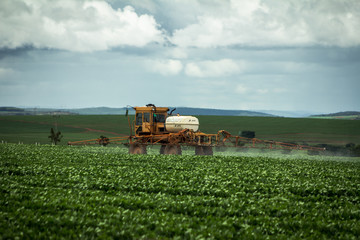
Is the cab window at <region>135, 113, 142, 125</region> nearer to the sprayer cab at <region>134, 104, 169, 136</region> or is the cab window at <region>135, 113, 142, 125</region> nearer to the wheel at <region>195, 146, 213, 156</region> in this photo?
the sprayer cab at <region>134, 104, 169, 136</region>

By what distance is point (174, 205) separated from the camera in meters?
12.9

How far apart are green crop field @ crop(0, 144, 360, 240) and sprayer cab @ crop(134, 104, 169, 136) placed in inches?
501

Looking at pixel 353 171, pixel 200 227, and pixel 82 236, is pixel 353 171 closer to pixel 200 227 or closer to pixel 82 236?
pixel 200 227

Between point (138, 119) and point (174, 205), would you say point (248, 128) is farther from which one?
point (174, 205)

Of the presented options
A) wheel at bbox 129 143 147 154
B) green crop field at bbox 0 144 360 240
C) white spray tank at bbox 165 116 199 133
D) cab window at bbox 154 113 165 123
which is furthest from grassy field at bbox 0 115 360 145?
green crop field at bbox 0 144 360 240

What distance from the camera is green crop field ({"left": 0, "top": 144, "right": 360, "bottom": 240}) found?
1060cm

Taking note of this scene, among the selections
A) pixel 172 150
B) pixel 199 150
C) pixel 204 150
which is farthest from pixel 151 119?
pixel 204 150

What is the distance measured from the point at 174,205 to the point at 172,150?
18.8m

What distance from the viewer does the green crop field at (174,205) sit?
10.6 m

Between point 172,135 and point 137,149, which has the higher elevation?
point 172,135

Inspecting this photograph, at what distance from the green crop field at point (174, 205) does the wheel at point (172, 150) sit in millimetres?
11508

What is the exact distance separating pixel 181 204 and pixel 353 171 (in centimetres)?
1492

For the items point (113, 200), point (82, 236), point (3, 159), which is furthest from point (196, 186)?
point (3, 159)

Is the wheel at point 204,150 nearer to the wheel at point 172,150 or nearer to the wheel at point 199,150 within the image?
the wheel at point 199,150
